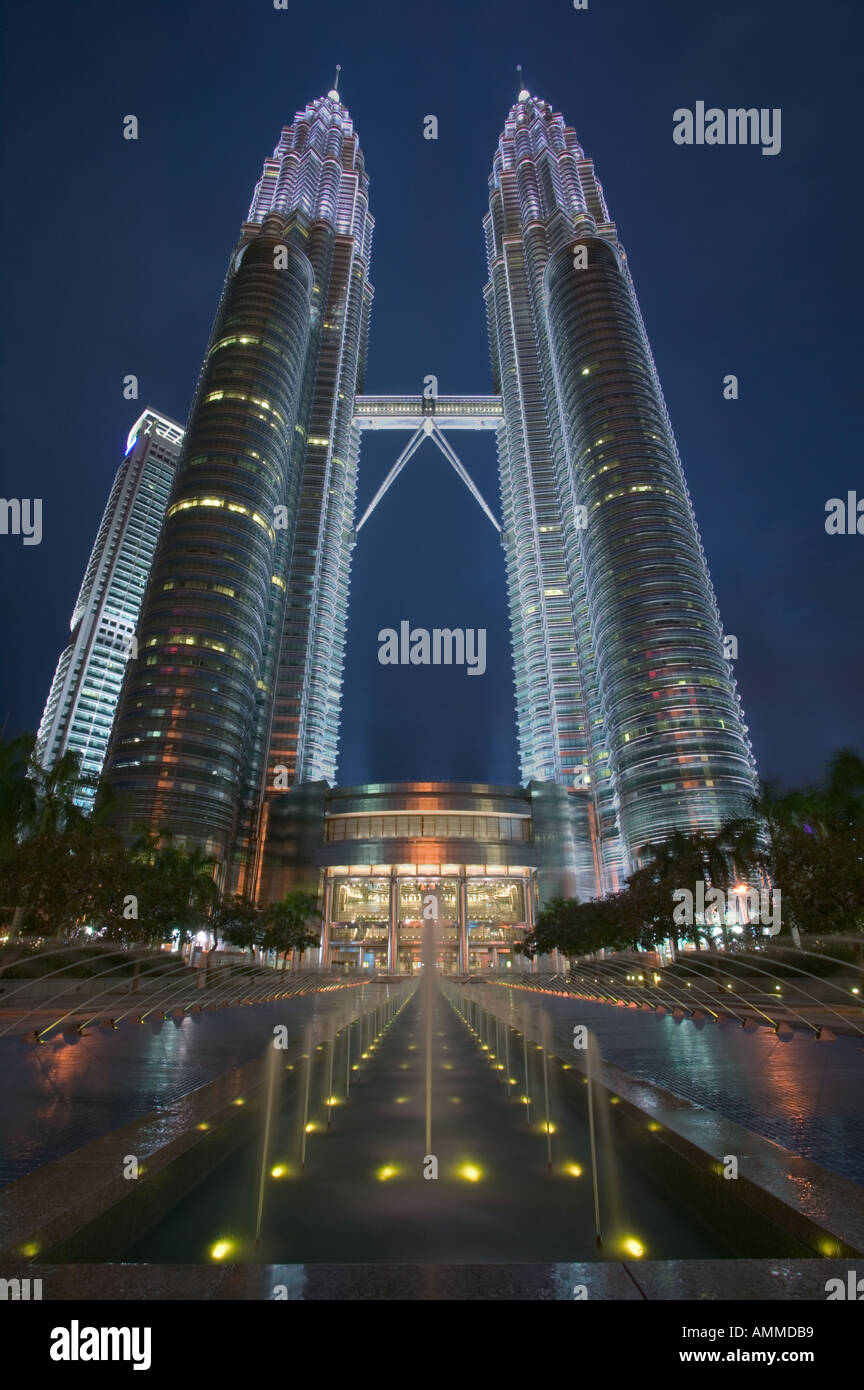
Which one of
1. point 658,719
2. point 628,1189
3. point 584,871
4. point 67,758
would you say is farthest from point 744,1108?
point 584,871

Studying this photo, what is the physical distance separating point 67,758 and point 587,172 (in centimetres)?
22089

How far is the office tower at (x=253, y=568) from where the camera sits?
105312 mm

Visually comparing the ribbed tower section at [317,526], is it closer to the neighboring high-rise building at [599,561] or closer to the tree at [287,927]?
the tree at [287,927]

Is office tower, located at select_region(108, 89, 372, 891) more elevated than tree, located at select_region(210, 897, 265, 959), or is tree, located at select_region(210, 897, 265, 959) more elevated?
office tower, located at select_region(108, 89, 372, 891)

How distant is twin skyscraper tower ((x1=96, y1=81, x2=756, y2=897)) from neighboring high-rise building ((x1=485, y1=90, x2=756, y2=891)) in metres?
0.44

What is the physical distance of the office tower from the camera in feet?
346

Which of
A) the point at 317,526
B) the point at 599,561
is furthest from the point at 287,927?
the point at 317,526

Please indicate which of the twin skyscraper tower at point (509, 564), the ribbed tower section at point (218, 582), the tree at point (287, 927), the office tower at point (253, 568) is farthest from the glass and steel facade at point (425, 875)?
the tree at point (287, 927)

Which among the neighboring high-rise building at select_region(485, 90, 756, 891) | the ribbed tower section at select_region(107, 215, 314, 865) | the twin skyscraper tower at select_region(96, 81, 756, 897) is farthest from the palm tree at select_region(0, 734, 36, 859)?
the neighboring high-rise building at select_region(485, 90, 756, 891)

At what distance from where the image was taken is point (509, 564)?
18362cm

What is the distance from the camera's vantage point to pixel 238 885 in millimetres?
120000

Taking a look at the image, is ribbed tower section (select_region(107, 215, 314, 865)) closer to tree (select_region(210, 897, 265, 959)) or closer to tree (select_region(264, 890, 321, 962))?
tree (select_region(264, 890, 321, 962))

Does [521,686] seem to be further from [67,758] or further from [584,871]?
[67,758]

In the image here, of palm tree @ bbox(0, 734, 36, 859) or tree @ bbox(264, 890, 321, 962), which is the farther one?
tree @ bbox(264, 890, 321, 962)
